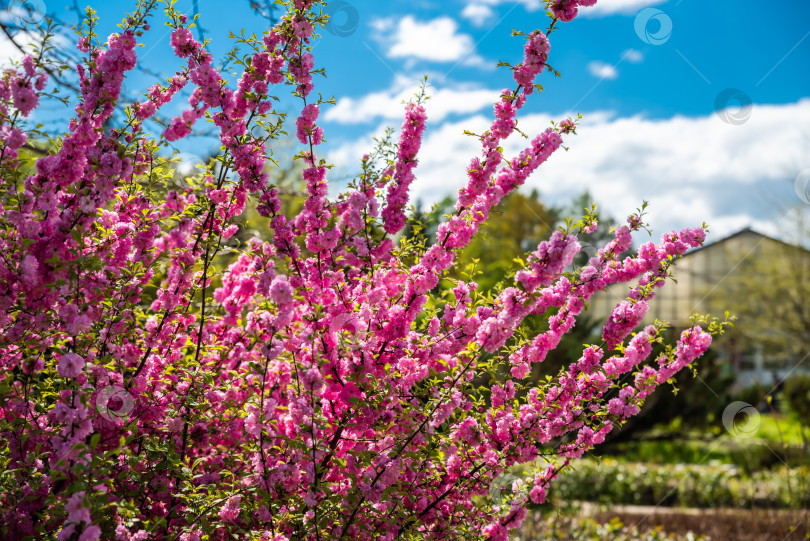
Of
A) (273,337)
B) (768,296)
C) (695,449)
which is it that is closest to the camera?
(273,337)

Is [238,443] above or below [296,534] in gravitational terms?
above

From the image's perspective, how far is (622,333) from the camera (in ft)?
9.35

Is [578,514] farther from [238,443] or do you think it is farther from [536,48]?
[536,48]

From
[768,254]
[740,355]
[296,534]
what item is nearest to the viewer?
[296,534]

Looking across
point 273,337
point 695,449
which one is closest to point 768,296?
point 695,449


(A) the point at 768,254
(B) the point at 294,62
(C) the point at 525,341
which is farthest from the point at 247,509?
(A) the point at 768,254

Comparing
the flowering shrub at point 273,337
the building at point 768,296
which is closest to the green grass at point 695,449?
the building at point 768,296

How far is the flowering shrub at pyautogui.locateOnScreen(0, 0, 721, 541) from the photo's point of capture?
225 centimetres

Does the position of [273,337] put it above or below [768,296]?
below

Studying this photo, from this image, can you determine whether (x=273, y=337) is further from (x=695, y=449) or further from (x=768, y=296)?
(x=768, y=296)

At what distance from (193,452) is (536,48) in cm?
230

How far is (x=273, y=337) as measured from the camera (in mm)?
2338

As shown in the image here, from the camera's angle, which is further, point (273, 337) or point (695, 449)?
point (695, 449)

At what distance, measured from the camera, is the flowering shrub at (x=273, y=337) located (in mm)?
2252
